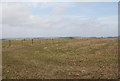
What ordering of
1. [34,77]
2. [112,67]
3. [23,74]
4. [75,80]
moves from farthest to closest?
[112,67] < [23,74] < [34,77] < [75,80]

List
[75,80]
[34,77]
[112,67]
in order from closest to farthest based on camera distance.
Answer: [75,80] → [34,77] → [112,67]

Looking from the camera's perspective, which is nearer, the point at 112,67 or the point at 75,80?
the point at 75,80

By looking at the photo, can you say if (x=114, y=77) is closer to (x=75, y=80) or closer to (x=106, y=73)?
(x=106, y=73)

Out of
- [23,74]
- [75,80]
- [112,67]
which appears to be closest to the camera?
[75,80]

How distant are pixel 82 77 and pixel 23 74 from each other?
17.7 ft

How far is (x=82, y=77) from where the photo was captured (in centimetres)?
1847

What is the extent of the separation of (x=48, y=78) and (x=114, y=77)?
18.0 feet

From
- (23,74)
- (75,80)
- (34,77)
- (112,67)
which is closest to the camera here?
(75,80)

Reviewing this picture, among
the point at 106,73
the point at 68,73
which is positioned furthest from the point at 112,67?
the point at 68,73

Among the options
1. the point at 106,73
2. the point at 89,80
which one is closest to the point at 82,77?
the point at 89,80

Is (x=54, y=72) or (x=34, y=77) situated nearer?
(x=34, y=77)

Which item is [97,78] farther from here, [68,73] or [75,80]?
[68,73]

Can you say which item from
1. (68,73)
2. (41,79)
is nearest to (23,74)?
(41,79)

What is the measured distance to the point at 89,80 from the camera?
17406 mm
